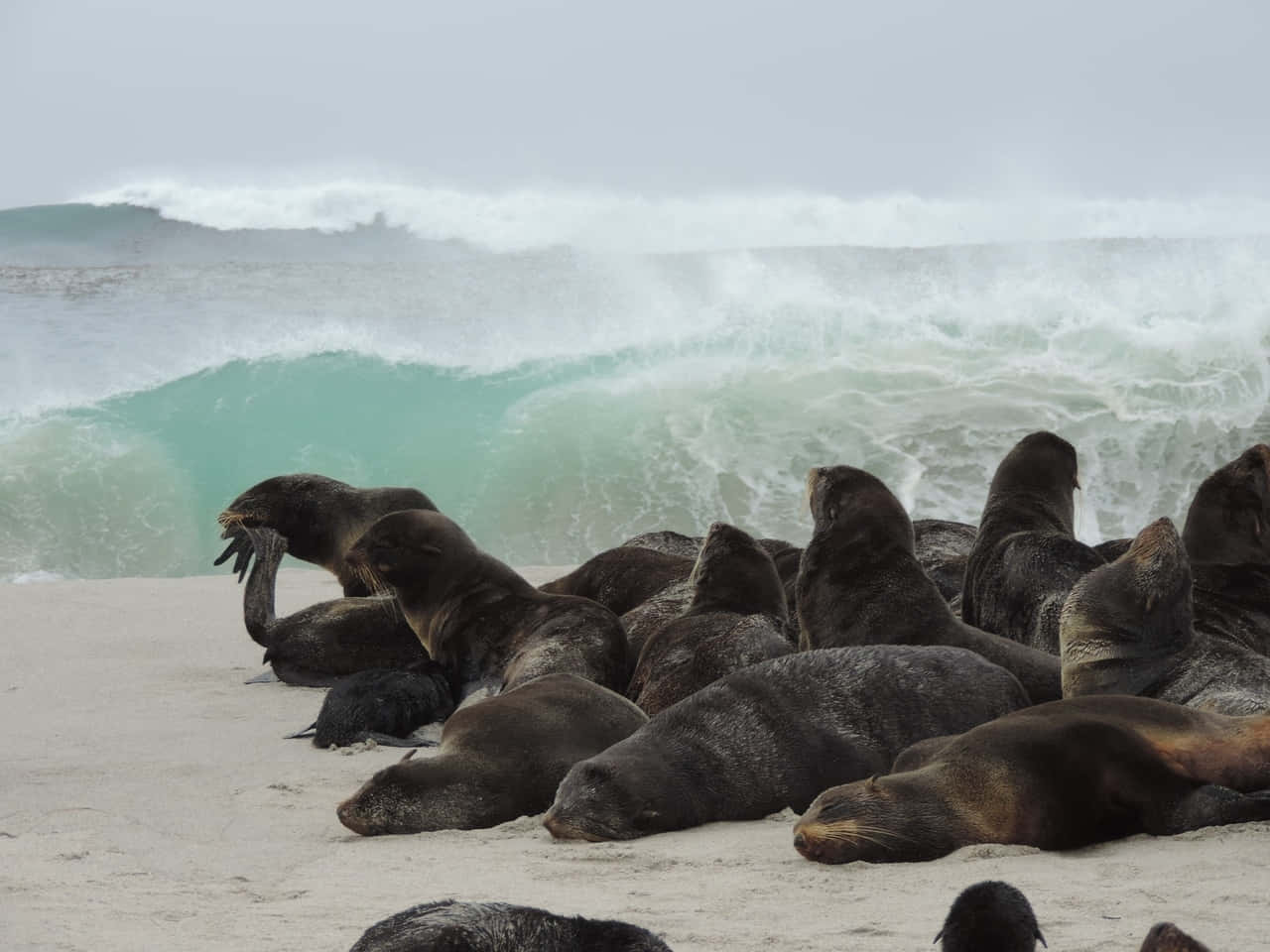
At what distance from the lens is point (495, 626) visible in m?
7.41

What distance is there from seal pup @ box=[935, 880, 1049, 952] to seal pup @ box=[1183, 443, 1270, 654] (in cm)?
383

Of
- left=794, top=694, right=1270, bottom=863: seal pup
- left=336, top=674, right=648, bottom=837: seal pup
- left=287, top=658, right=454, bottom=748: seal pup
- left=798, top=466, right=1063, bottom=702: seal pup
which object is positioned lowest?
left=287, top=658, right=454, bottom=748: seal pup

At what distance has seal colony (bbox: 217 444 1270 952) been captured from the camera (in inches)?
166

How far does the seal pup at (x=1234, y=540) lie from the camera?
20.6 ft

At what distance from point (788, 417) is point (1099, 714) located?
1402 cm

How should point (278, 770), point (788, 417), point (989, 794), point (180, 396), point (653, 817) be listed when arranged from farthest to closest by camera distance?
point (180, 396) < point (788, 417) < point (278, 770) < point (653, 817) < point (989, 794)

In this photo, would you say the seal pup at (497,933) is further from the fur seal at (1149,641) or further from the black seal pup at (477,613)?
the black seal pup at (477,613)

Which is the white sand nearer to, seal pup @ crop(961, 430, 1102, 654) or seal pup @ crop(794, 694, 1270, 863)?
seal pup @ crop(794, 694, 1270, 863)

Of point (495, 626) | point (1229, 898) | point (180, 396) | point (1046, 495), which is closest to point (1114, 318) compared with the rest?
point (180, 396)

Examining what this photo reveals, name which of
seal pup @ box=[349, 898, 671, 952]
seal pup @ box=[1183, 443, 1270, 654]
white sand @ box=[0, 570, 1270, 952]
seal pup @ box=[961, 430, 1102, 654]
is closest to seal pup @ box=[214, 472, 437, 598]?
white sand @ box=[0, 570, 1270, 952]

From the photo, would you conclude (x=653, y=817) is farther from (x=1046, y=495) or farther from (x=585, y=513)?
(x=585, y=513)

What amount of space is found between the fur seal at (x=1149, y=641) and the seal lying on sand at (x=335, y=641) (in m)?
3.65

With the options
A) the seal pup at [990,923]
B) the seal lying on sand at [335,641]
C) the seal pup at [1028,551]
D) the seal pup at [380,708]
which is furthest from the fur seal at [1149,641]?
the seal lying on sand at [335,641]

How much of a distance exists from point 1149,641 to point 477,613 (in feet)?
10.7
